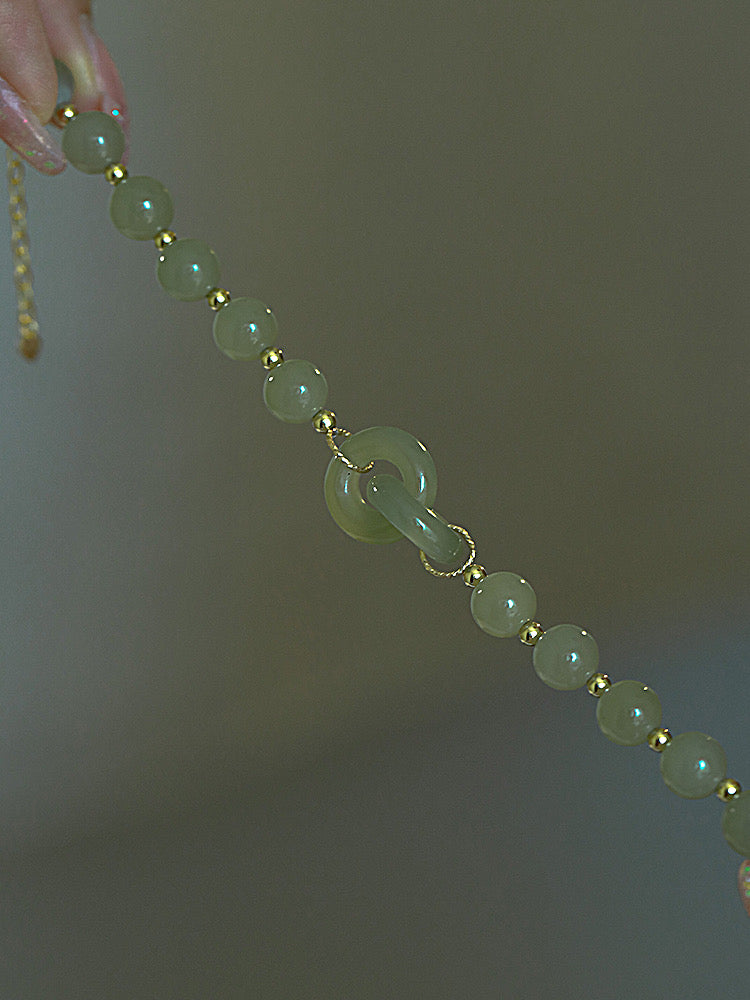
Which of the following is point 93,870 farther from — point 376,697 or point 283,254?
point 283,254

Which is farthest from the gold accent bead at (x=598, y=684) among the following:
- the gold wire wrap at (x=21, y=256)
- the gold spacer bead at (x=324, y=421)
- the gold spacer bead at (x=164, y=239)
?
the gold wire wrap at (x=21, y=256)

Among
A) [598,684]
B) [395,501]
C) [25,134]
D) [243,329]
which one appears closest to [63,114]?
[25,134]

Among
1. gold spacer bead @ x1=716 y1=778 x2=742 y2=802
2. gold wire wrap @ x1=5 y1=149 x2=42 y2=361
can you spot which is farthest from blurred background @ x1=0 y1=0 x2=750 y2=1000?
gold spacer bead @ x1=716 y1=778 x2=742 y2=802

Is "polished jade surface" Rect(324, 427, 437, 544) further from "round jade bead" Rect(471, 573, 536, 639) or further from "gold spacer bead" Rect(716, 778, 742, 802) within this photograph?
"gold spacer bead" Rect(716, 778, 742, 802)

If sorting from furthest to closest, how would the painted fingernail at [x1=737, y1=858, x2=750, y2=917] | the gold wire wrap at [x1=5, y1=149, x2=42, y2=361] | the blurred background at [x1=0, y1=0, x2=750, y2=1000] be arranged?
1. the blurred background at [x1=0, y1=0, x2=750, y2=1000]
2. the gold wire wrap at [x1=5, y1=149, x2=42, y2=361]
3. the painted fingernail at [x1=737, y1=858, x2=750, y2=917]

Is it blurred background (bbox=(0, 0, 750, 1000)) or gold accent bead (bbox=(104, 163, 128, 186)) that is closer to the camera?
gold accent bead (bbox=(104, 163, 128, 186))

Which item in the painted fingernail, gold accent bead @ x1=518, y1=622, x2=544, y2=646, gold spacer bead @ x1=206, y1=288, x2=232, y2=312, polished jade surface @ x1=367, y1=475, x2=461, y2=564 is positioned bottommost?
the painted fingernail
